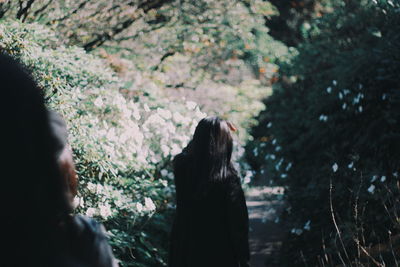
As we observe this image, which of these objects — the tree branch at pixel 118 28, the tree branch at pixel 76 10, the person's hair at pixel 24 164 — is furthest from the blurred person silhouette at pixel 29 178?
the tree branch at pixel 118 28

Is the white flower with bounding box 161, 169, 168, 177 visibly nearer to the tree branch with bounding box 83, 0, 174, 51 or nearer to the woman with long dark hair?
Answer: the tree branch with bounding box 83, 0, 174, 51

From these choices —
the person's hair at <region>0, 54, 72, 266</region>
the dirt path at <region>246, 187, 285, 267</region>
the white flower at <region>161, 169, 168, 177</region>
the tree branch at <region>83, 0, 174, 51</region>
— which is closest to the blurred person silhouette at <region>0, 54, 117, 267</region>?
the person's hair at <region>0, 54, 72, 266</region>

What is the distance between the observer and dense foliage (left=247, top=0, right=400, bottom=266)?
5.15 metres

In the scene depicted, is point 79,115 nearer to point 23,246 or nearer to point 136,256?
point 136,256

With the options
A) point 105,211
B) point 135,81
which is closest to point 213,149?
point 105,211

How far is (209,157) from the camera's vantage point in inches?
143

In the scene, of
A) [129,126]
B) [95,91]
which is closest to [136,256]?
[129,126]

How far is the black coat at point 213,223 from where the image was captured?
11.7 ft

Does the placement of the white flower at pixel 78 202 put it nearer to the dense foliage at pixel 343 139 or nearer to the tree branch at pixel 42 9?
the dense foliage at pixel 343 139

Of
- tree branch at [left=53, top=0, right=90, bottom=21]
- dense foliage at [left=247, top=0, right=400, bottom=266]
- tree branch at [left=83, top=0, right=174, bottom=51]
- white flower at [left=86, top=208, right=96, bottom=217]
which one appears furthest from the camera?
tree branch at [left=83, top=0, right=174, bottom=51]

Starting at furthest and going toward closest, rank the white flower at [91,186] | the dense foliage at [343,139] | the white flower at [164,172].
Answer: the white flower at [164,172] → the dense foliage at [343,139] → the white flower at [91,186]

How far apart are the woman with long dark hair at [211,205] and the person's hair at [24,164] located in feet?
8.22

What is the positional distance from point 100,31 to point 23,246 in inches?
261

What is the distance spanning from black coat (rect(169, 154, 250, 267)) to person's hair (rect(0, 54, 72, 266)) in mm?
2504
